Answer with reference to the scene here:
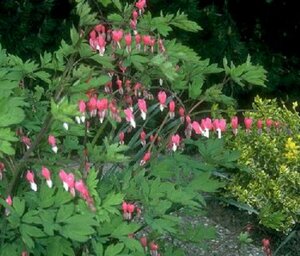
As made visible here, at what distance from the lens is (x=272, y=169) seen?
5.36 metres

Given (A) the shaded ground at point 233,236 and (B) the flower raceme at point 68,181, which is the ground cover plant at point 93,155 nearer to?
(B) the flower raceme at point 68,181

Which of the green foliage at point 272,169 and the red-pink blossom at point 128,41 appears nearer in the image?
the red-pink blossom at point 128,41

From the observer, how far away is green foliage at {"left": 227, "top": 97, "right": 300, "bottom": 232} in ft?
17.0

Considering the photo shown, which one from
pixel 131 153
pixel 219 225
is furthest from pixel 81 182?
pixel 131 153

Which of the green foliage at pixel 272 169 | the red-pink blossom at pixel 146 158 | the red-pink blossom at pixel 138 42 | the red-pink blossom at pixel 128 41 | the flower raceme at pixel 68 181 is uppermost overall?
the red-pink blossom at pixel 128 41

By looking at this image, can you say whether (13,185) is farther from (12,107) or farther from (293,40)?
(293,40)

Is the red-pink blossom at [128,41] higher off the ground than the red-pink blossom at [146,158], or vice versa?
the red-pink blossom at [128,41]

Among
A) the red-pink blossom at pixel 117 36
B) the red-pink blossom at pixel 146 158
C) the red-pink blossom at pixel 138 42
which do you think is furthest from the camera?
the red-pink blossom at pixel 146 158

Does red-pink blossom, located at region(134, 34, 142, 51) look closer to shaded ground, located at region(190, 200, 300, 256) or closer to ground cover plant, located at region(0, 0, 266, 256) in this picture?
ground cover plant, located at region(0, 0, 266, 256)

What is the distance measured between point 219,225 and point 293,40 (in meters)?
2.89

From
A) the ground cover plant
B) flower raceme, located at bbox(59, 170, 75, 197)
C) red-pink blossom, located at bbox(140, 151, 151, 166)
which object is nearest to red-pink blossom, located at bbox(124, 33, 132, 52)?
the ground cover plant

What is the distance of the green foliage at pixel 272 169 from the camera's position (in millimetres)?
5188

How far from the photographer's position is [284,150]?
530 cm

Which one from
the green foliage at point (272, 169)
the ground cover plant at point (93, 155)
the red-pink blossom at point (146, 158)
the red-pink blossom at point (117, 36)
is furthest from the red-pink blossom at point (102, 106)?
the green foliage at point (272, 169)
